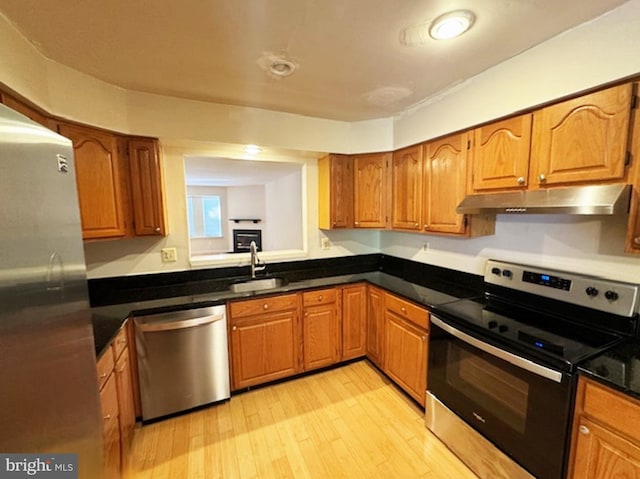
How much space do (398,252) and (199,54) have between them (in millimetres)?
2362

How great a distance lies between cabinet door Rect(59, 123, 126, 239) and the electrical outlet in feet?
1.43

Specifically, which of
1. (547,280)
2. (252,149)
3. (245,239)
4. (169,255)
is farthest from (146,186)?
(245,239)

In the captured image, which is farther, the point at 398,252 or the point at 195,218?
the point at 195,218

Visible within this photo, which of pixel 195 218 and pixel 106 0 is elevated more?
pixel 106 0

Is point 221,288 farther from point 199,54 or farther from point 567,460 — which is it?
point 567,460

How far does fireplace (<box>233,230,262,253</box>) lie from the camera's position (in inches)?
260

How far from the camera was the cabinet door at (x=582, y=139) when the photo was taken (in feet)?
4.03

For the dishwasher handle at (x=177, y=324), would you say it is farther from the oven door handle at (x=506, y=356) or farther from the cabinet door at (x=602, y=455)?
the cabinet door at (x=602, y=455)

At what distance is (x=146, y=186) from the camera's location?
2031mm

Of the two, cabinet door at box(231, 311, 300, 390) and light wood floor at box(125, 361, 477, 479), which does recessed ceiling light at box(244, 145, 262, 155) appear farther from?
light wood floor at box(125, 361, 477, 479)

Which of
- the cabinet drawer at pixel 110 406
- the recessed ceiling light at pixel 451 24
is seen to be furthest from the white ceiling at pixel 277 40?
the cabinet drawer at pixel 110 406

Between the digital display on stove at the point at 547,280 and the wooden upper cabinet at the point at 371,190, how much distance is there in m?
1.21

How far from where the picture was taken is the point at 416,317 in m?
2.04

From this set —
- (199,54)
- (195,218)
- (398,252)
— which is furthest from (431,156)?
(195,218)
